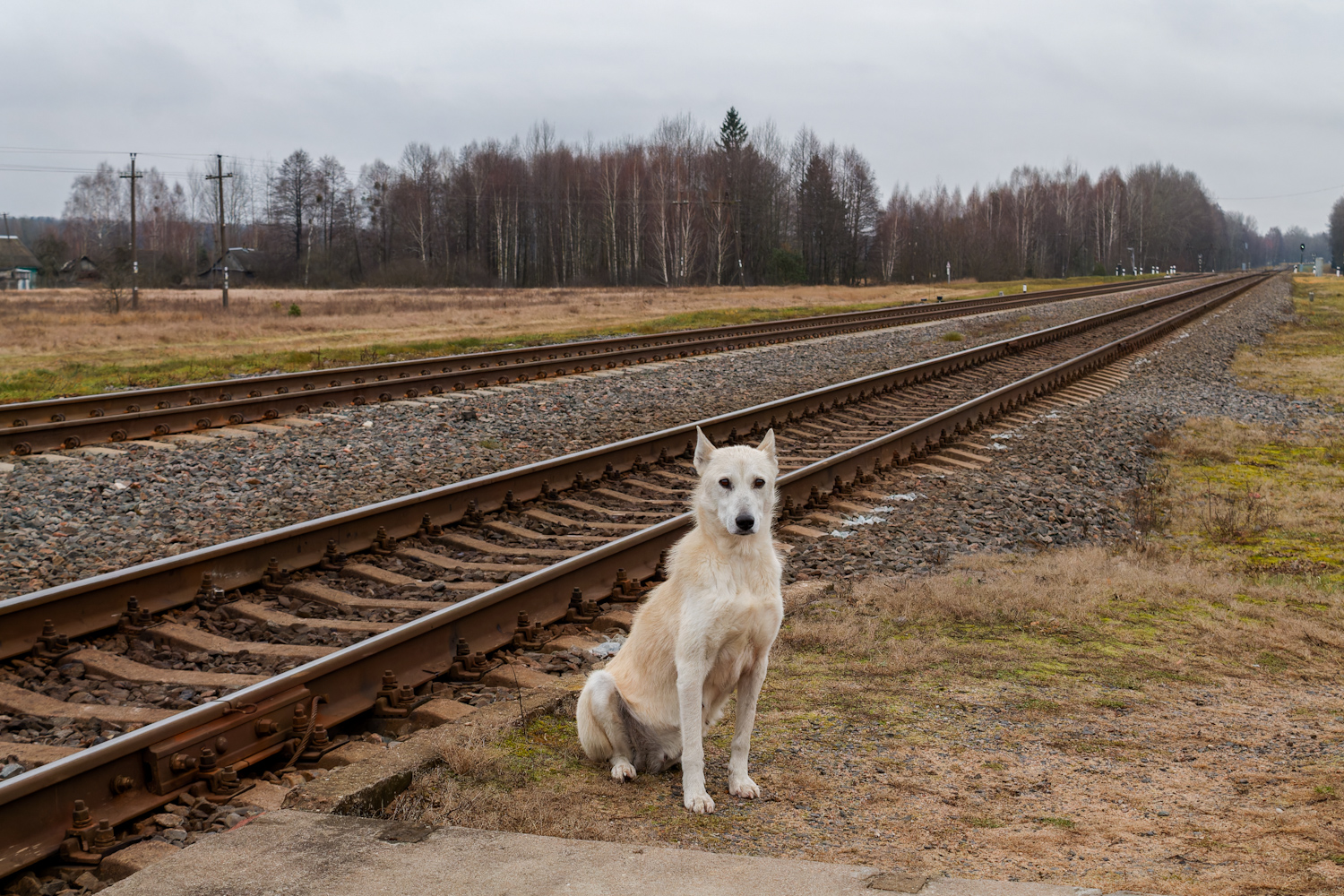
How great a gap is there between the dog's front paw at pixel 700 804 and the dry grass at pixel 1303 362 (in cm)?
1606

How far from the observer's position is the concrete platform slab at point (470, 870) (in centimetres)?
298

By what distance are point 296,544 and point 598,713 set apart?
3.57m

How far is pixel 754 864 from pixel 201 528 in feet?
19.7

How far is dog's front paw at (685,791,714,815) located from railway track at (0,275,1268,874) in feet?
5.18

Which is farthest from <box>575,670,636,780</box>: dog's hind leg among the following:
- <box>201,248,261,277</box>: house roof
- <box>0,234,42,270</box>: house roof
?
<box>0,234,42,270</box>: house roof

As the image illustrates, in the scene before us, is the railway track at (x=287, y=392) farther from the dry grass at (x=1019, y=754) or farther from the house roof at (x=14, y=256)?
the house roof at (x=14, y=256)

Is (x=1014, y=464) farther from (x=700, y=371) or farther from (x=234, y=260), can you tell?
(x=234, y=260)

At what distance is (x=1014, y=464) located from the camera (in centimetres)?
1124

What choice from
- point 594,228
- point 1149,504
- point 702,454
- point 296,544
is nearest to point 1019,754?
point 702,454

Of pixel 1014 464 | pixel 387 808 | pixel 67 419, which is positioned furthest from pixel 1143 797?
pixel 67 419

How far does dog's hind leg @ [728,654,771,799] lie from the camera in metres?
3.93

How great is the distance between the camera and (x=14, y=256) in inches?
3674

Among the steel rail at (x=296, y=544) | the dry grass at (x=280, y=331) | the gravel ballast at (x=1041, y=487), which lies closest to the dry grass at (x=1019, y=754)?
the gravel ballast at (x=1041, y=487)

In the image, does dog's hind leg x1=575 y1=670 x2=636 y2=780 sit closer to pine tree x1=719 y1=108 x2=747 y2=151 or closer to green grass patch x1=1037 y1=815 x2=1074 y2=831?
green grass patch x1=1037 y1=815 x2=1074 y2=831
